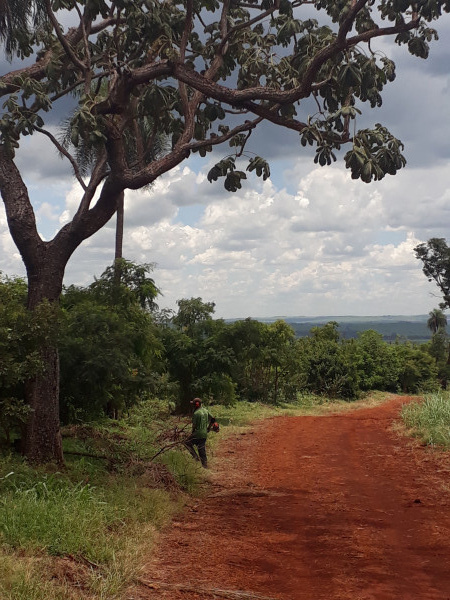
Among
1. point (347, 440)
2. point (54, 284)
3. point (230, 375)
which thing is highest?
point (54, 284)

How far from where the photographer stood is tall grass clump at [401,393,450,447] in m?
15.6

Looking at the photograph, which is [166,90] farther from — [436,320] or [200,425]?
[436,320]

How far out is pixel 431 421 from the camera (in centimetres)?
1714

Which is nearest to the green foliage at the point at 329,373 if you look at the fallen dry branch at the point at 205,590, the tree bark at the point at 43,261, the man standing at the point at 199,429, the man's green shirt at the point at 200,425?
the man standing at the point at 199,429

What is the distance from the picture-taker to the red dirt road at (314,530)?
664cm

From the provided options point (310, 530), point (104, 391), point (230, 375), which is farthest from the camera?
point (230, 375)

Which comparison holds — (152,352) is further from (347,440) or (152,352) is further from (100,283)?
(347,440)

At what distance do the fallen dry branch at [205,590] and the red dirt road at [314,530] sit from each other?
0.04ft

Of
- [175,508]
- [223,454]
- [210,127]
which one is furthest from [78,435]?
[210,127]

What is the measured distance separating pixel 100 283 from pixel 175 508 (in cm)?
1065

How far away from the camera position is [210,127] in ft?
47.3

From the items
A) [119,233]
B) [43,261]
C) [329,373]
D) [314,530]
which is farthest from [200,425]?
[329,373]

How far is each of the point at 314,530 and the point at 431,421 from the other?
30.6ft

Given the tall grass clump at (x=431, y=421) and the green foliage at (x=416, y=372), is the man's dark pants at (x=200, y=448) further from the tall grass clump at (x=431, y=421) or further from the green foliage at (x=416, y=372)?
the green foliage at (x=416, y=372)
